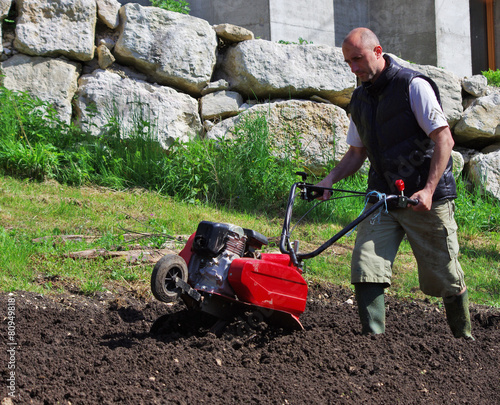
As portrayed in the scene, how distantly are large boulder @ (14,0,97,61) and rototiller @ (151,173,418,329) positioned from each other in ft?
13.7

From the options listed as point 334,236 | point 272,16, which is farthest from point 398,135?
point 272,16

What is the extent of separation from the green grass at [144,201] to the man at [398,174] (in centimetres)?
162

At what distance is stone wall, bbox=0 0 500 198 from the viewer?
6.37m

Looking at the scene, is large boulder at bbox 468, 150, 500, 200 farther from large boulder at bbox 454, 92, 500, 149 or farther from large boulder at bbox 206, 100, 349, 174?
large boulder at bbox 206, 100, 349, 174

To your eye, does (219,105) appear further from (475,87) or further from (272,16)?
(475,87)

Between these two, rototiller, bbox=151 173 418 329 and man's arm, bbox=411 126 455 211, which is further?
man's arm, bbox=411 126 455 211

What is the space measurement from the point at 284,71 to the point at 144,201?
263 cm

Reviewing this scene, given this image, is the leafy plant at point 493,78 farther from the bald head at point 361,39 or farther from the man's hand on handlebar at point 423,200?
the man's hand on handlebar at point 423,200

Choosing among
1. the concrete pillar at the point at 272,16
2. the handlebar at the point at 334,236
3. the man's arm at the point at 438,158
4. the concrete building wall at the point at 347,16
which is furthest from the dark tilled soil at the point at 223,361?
the concrete building wall at the point at 347,16

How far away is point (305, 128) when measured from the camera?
719 cm

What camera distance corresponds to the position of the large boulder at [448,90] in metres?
8.10

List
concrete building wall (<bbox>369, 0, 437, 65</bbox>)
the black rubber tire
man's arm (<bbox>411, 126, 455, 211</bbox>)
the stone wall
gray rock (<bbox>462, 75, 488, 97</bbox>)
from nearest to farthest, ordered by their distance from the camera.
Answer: the black rubber tire < man's arm (<bbox>411, 126, 455, 211</bbox>) < the stone wall < gray rock (<bbox>462, 75, 488, 97</bbox>) < concrete building wall (<bbox>369, 0, 437, 65</bbox>)

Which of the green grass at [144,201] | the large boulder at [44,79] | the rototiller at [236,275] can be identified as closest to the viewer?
the rototiller at [236,275]

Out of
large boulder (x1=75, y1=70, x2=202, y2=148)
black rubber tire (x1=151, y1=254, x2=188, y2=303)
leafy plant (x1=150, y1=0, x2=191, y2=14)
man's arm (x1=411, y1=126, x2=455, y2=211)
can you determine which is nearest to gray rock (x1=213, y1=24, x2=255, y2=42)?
leafy plant (x1=150, y1=0, x2=191, y2=14)
